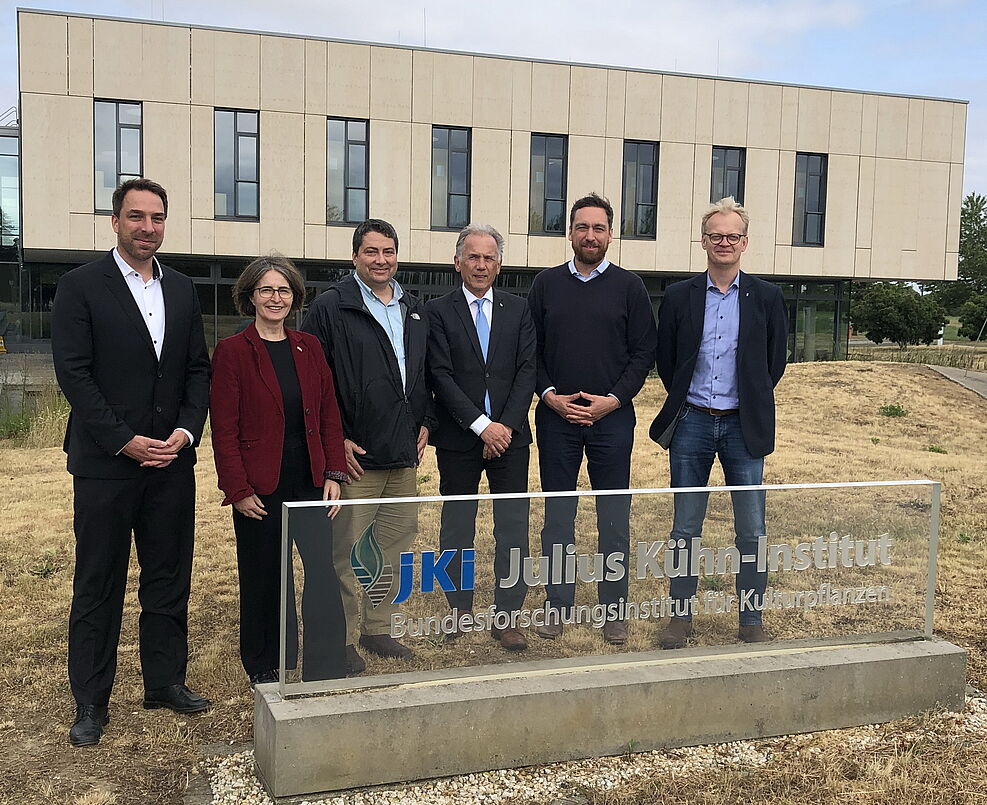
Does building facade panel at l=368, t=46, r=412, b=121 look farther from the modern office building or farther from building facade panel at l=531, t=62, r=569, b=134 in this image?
building facade panel at l=531, t=62, r=569, b=134

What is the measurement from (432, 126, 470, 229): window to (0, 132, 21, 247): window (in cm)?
1071

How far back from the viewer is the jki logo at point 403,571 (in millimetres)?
3449

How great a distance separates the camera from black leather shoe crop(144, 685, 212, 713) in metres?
4.02

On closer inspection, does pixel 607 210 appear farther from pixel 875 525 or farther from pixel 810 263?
pixel 810 263

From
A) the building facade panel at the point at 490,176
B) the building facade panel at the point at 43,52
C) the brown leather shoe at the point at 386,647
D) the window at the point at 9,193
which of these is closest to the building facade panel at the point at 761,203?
the building facade panel at the point at 490,176

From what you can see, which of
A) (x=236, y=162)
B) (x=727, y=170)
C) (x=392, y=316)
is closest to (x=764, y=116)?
(x=727, y=170)

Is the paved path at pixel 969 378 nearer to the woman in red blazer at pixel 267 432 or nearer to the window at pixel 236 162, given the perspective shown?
the window at pixel 236 162

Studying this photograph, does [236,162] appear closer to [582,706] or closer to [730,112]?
[730,112]

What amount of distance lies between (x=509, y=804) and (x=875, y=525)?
1954 millimetres

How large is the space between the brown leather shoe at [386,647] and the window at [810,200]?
76.1ft

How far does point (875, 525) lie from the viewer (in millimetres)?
4051

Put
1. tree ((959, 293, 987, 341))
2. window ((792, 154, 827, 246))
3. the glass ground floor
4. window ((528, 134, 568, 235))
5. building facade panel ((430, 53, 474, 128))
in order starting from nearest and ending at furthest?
the glass ground floor → building facade panel ((430, 53, 474, 128)) → window ((528, 134, 568, 235)) → window ((792, 154, 827, 246)) → tree ((959, 293, 987, 341))

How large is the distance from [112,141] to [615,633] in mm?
19719

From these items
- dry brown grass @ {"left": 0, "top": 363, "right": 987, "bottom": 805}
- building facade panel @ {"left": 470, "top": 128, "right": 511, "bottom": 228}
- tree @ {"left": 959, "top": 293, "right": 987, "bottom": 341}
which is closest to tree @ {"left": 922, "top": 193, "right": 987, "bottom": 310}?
tree @ {"left": 959, "top": 293, "right": 987, "bottom": 341}
